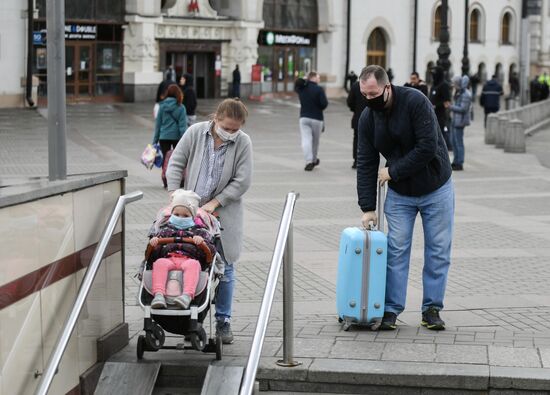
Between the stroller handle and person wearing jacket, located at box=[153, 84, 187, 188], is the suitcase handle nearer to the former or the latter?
the stroller handle

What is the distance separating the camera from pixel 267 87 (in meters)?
50.0

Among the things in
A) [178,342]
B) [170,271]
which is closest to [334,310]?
[178,342]

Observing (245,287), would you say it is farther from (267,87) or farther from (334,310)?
(267,87)

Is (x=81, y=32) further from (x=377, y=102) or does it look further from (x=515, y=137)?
(x=377, y=102)

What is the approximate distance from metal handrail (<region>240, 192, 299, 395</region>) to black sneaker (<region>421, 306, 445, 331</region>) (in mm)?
1394

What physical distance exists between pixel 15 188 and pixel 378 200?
2.80 meters

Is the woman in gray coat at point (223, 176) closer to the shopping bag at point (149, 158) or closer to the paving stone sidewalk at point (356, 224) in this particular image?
the paving stone sidewalk at point (356, 224)

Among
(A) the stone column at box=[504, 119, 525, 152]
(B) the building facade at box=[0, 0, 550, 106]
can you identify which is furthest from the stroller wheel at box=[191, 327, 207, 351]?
(B) the building facade at box=[0, 0, 550, 106]

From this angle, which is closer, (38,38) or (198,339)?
(198,339)

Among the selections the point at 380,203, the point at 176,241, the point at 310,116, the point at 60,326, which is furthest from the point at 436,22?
the point at 60,326

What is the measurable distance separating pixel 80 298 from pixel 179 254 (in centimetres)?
66

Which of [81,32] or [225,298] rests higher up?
[81,32]

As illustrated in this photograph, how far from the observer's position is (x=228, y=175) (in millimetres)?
7070

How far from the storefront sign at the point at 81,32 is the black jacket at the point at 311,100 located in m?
23.9
